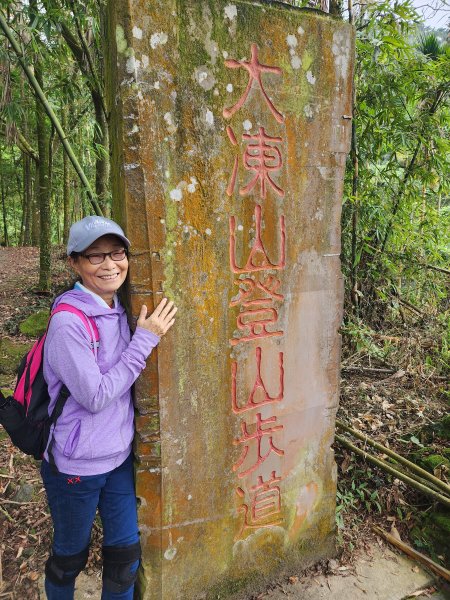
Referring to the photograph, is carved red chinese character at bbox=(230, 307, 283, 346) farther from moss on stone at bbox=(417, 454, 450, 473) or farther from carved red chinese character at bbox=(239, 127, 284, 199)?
moss on stone at bbox=(417, 454, 450, 473)

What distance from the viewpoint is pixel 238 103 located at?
2.02m

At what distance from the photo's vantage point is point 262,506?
8.15 ft

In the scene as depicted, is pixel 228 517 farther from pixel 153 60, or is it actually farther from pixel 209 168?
pixel 153 60

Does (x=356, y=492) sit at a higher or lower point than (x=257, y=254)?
lower

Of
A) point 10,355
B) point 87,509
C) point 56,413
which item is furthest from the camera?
point 10,355

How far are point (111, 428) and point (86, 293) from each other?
58cm

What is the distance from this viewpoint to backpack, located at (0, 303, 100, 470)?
1759mm

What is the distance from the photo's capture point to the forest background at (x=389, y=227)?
3.21 m

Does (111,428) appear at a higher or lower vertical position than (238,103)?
lower

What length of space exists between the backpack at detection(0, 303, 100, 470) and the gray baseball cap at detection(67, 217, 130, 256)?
0.25m

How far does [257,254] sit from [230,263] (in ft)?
0.52

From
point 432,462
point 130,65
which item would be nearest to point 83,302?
point 130,65

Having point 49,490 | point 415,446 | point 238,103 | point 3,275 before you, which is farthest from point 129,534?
point 3,275

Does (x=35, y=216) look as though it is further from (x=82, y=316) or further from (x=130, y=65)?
(x=82, y=316)
